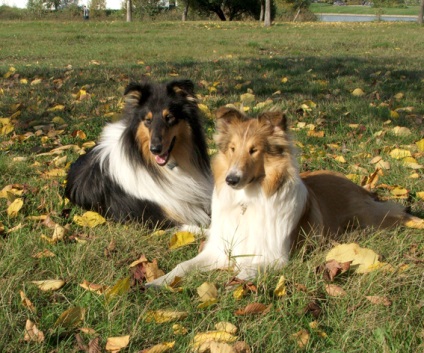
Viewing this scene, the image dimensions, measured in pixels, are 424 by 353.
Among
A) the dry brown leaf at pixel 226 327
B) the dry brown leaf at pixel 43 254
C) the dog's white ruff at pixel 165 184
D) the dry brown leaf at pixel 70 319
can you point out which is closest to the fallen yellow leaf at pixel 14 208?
the dog's white ruff at pixel 165 184

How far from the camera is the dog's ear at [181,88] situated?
168 inches

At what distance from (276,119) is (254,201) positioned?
567mm

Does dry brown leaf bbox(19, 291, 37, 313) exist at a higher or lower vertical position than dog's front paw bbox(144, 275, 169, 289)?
higher

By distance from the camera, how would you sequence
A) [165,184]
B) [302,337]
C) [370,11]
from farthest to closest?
[370,11]
[165,184]
[302,337]

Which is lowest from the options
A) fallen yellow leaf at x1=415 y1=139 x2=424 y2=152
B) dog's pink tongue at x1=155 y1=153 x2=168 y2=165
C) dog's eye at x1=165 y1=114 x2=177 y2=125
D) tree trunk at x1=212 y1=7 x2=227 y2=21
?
fallen yellow leaf at x1=415 y1=139 x2=424 y2=152

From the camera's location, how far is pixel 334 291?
9.92 ft

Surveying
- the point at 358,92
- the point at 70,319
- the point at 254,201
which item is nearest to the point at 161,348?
the point at 70,319

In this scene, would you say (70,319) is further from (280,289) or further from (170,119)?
(170,119)

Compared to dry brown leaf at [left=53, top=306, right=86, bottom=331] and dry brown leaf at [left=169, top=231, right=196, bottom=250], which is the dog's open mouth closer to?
dry brown leaf at [left=169, top=231, right=196, bottom=250]

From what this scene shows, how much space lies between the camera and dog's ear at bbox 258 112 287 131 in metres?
3.29

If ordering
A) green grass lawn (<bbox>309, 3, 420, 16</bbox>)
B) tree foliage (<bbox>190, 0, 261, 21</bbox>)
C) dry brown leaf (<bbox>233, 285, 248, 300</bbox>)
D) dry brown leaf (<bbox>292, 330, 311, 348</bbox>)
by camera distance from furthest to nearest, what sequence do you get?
1. green grass lawn (<bbox>309, 3, 420, 16</bbox>)
2. tree foliage (<bbox>190, 0, 261, 21</bbox>)
3. dry brown leaf (<bbox>233, 285, 248, 300</bbox>)
4. dry brown leaf (<bbox>292, 330, 311, 348</bbox>)

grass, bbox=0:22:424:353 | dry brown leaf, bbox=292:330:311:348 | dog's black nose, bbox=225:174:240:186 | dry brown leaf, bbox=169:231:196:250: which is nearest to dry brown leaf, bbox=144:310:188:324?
grass, bbox=0:22:424:353

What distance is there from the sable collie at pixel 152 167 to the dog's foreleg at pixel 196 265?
2.76 feet

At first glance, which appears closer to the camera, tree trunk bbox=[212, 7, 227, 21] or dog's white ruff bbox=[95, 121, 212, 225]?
dog's white ruff bbox=[95, 121, 212, 225]
